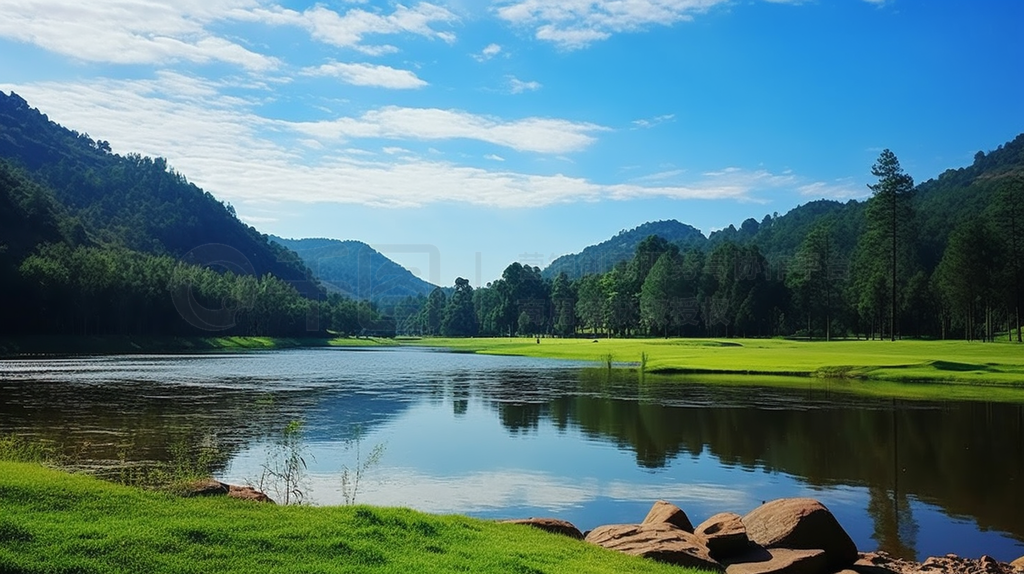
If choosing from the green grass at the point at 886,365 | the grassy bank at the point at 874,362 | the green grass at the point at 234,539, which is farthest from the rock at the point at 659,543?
the grassy bank at the point at 874,362

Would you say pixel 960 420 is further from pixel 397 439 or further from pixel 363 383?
pixel 363 383

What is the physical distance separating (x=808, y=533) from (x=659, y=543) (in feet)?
9.25

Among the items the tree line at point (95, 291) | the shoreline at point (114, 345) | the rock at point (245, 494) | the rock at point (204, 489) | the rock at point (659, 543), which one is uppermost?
the tree line at point (95, 291)

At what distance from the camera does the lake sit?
17.8 m

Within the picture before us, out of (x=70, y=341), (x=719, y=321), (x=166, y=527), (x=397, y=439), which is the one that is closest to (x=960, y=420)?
(x=397, y=439)

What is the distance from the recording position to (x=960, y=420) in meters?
31.8

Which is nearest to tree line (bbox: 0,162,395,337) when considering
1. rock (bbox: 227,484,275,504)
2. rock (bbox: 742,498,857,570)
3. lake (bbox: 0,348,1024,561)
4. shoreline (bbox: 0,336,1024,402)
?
shoreline (bbox: 0,336,1024,402)

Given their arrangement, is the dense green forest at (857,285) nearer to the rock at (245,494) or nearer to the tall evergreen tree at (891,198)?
the tall evergreen tree at (891,198)

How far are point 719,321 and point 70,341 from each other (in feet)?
326

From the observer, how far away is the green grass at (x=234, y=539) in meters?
8.88

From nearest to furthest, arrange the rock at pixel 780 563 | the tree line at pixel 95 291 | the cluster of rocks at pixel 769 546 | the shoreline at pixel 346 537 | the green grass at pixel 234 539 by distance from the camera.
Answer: the green grass at pixel 234 539
the shoreline at pixel 346 537
the rock at pixel 780 563
the cluster of rocks at pixel 769 546
the tree line at pixel 95 291

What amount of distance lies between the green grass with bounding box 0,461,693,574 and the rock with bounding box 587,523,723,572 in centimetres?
56

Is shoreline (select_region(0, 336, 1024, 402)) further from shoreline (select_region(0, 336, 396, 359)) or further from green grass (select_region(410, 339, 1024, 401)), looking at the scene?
shoreline (select_region(0, 336, 396, 359))

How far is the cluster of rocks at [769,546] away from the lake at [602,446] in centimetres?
178
